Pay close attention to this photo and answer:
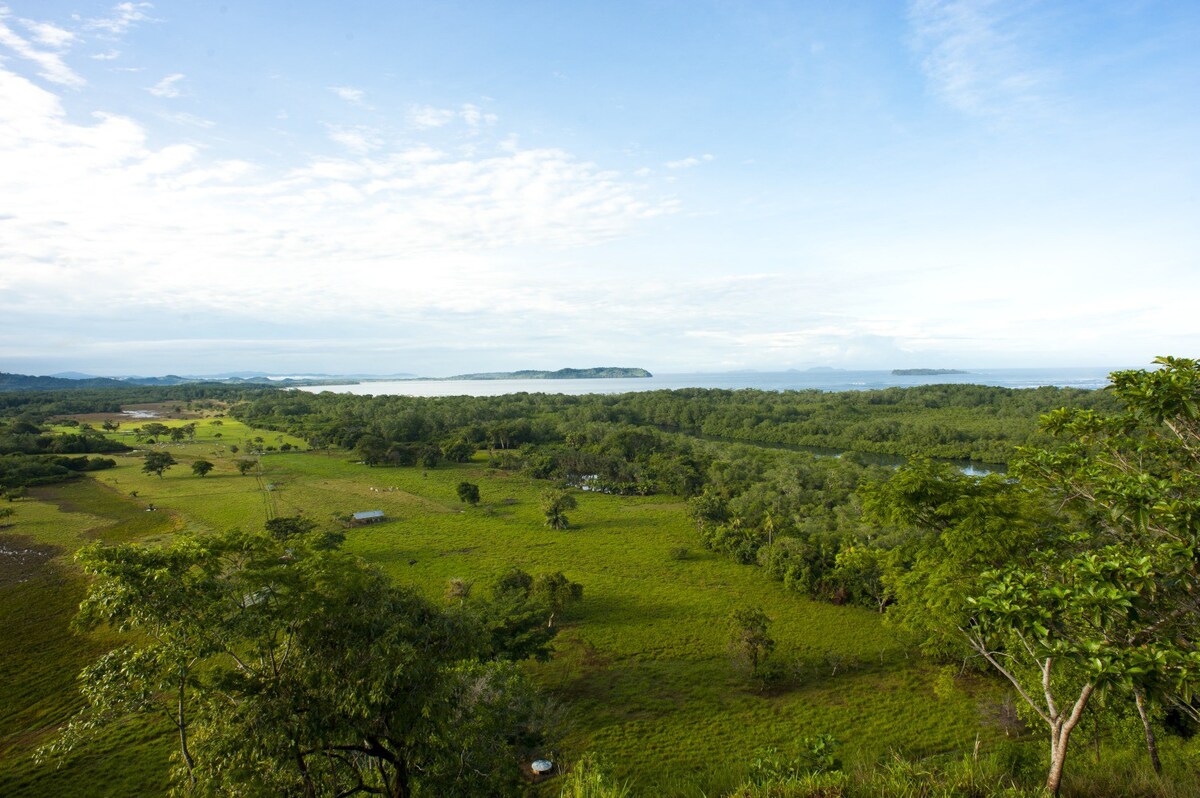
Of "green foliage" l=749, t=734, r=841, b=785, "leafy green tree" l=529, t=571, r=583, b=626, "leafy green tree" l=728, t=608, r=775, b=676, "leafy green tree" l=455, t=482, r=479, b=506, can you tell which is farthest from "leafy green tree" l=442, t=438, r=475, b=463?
"green foliage" l=749, t=734, r=841, b=785

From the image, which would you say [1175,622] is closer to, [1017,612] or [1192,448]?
[1017,612]

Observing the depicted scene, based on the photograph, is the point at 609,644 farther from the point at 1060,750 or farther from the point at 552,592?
the point at 1060,750

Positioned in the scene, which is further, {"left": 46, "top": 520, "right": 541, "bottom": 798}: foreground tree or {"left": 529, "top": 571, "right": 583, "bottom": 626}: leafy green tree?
{"left": 529, "top": 571, "right": 583, "bottom": 626}: leafy green tree

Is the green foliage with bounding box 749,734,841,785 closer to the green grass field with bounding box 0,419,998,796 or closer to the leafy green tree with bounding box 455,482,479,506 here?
the green grass field with bounding box 0,419,998,796

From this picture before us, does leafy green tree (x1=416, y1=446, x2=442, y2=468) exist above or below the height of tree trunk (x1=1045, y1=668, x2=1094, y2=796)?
below

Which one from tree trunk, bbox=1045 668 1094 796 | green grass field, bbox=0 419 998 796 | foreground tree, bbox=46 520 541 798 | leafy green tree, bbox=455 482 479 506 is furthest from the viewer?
leafy green tree, bbox=455 482 479 506

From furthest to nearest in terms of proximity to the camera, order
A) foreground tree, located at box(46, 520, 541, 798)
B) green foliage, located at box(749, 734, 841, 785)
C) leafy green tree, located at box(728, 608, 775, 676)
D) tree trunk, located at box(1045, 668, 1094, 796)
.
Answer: leafy green tree, located at box(728, 608, 775, 676) < foreground tree, located at box(46, 520, 541, 798) < green foliage, located at box(749, 734, 841, 785) < tree trunk, located at box(1045, 668, 1094, 796)
